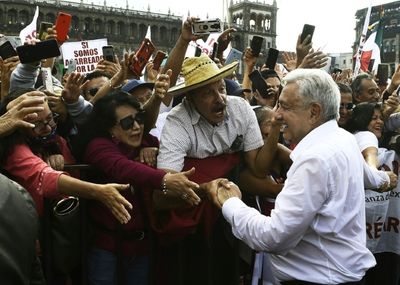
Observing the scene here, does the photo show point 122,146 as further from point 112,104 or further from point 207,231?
point 207,231

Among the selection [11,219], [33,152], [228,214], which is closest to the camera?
[11,219]

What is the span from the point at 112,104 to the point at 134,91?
2.48 feet

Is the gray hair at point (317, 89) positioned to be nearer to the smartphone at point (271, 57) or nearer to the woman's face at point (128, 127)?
the woman's face at point (128, 127)

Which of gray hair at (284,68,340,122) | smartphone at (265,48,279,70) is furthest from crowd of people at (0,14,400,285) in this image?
smartphone at (265,48,279,70)

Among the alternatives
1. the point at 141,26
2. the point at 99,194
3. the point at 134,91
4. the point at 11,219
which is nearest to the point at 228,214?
the point at 99,194

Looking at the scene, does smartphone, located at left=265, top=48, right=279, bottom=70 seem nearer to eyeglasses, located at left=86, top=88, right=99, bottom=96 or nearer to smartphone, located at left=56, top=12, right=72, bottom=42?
eyeglasses, located at left=86, top=88, right=99, bottom=96

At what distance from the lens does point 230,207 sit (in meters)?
2.18

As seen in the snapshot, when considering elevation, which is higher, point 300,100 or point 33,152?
point 300,100

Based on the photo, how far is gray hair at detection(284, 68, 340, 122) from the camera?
2113mm

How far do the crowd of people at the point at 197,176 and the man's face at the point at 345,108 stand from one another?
635 mm

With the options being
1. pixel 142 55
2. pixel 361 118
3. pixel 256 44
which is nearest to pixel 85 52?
pixel 256 44

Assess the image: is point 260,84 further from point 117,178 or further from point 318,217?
point 318,217

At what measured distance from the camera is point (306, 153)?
6.64 ft

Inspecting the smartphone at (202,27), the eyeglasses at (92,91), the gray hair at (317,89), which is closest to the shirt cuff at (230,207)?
the gray hair at (317,89)
